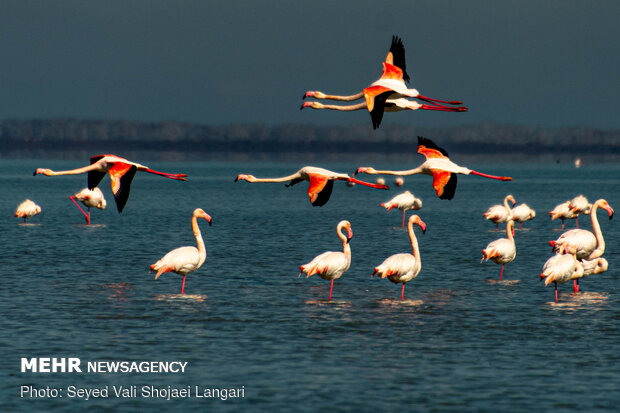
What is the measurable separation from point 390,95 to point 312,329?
438 cm

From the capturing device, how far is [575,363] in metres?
15.6

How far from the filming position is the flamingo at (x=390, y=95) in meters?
15.4

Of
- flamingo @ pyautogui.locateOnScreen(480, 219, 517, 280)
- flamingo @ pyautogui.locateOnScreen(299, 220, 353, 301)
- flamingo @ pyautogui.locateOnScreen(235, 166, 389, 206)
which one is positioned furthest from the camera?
flamingo @ pyautogui.locateOnScreen(480, 219, 517, 280)

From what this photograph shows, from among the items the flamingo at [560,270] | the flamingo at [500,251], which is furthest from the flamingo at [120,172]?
the flamingo at [500,251]

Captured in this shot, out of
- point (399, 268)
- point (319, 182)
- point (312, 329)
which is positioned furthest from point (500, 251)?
point (319, 182)

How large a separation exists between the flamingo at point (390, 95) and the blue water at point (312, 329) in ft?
13.0

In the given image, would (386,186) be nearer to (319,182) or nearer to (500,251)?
(319,182)

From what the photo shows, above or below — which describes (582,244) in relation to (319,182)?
below

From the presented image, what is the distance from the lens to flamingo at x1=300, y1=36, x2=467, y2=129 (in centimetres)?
1538

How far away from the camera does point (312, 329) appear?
1798 centimetres

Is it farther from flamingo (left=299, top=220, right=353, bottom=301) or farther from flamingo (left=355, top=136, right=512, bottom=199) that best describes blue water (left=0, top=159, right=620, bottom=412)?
flamingo (left=355, top=136, right=512, bottom=199)

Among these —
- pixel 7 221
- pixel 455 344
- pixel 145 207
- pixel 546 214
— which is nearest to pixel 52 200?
pixel 145 207

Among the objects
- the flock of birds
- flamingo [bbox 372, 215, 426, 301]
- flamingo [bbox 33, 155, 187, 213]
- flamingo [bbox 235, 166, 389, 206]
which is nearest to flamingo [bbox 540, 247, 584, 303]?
the flock of birds

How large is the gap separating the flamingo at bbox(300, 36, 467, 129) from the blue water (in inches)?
156
